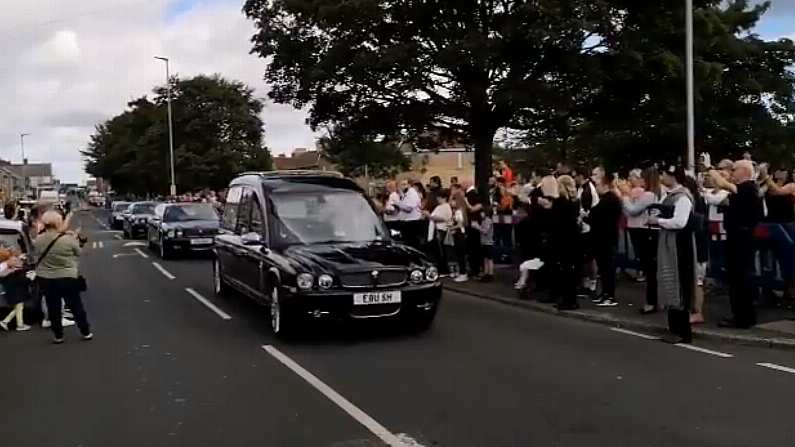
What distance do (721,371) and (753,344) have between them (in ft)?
4.96

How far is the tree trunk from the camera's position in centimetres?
2320

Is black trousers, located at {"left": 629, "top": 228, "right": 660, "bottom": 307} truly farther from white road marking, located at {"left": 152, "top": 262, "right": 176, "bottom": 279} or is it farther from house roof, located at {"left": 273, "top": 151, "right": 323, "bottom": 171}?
house roof, located at {"left": 273, "top": 151, "right": 323, "bottom": 171}

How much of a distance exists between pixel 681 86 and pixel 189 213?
530 inches

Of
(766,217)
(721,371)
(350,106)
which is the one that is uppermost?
(350,106)

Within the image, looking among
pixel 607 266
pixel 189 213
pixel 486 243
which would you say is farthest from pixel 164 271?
pixel 607 266

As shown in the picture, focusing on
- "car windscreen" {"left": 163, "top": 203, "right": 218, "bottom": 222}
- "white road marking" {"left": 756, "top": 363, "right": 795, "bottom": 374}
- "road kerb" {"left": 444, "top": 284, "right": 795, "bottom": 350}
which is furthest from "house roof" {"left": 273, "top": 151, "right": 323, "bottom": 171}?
"white road marking" {"left": 756, "top": 363, "right": 795, "bottom": 374}

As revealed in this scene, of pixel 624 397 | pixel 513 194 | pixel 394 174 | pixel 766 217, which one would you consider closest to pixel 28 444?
pixel 624 397

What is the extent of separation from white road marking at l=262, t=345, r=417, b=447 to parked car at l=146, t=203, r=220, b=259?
14261 mm

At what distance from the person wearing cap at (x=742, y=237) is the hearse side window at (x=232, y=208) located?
22.0 ft

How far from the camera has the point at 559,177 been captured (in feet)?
42.2

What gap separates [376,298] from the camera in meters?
10.3

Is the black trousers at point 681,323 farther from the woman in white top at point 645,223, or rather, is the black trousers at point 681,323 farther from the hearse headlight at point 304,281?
the hearse headlight at point 304,281

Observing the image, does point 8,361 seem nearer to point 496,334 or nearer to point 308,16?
point 496,334

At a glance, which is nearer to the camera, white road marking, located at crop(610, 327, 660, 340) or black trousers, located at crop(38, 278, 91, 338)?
white road marking, located at crop(610, 327, 660, 340)
